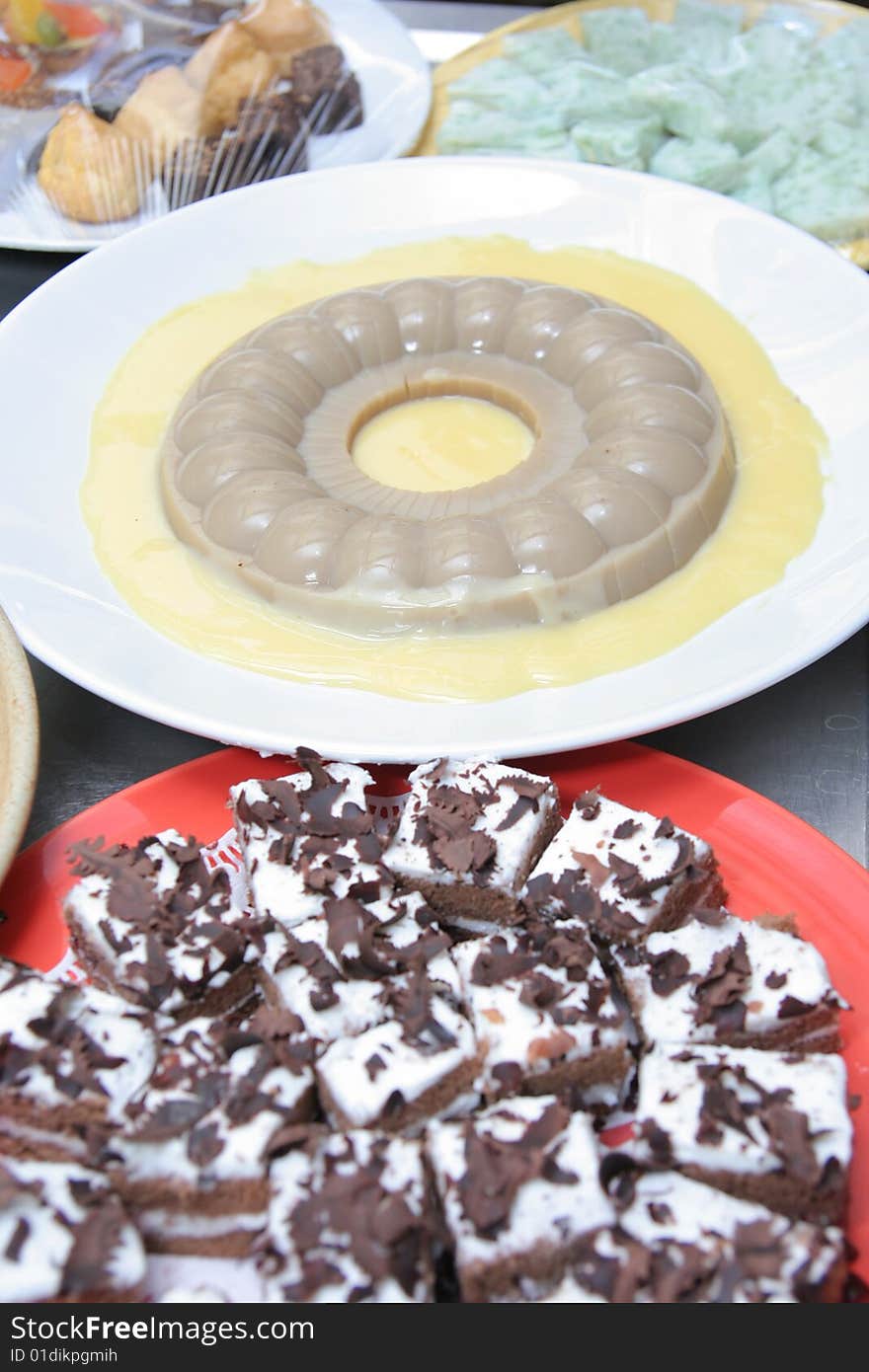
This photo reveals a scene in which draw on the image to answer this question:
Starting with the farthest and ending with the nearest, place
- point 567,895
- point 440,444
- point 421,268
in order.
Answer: point 421,268
point 440,444
point 567,895

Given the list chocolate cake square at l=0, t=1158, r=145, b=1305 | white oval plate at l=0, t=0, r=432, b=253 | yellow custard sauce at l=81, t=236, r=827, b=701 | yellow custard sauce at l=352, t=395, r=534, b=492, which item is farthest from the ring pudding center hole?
chocolate cake square at l=0, t=1158, r=145, b=1305

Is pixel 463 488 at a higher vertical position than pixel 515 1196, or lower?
higher

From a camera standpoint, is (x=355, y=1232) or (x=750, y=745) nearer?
(x=355, y=1232)

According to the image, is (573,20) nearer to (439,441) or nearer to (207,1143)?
(439,441)

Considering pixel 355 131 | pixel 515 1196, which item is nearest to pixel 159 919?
pixel 515 1196

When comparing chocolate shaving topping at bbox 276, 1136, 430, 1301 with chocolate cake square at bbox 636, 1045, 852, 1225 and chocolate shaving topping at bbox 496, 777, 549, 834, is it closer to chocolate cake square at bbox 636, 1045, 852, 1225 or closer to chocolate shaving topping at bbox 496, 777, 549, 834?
chocolate cake square at bbox 636, 1045, 852, 1225

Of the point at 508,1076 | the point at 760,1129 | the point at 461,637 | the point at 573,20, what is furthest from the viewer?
the point at 573,20

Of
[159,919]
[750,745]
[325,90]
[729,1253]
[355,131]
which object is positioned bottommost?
[750,745]
